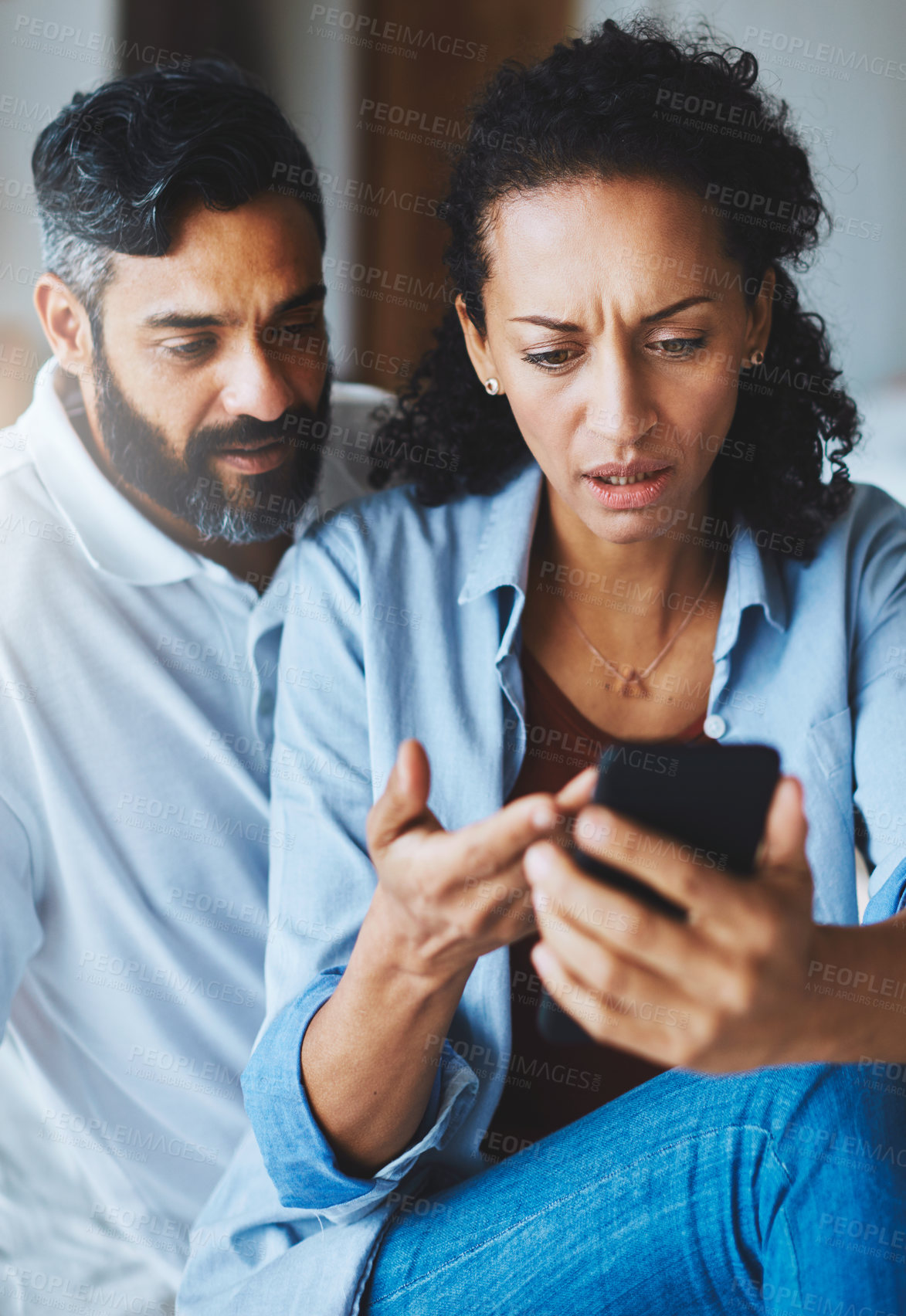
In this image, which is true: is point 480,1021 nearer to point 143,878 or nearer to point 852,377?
point 143,878

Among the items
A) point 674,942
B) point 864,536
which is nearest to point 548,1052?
point 674,942

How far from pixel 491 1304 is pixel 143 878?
1.59 ft

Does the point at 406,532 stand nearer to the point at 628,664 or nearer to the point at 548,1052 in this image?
the point at 628,664

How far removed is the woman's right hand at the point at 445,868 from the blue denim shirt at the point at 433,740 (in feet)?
0.65

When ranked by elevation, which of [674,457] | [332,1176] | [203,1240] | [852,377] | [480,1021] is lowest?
[203,1240]

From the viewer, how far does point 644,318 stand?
87 centimetres

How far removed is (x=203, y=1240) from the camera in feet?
3.09

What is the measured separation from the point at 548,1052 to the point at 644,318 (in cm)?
65

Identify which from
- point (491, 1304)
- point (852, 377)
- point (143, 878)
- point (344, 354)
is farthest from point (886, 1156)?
point (852, 377)

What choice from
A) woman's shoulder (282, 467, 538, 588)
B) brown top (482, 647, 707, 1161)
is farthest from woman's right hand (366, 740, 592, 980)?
woman's shoulder (282, 467, 538, 588)

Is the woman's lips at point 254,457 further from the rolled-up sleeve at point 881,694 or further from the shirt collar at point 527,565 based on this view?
the rolled-up sleeve at point 881,694

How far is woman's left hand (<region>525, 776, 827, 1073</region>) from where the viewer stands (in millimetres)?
581

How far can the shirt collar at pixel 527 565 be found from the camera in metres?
1.01

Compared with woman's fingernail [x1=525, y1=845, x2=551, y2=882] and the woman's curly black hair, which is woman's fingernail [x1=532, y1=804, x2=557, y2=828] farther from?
the woman's curly black hair
